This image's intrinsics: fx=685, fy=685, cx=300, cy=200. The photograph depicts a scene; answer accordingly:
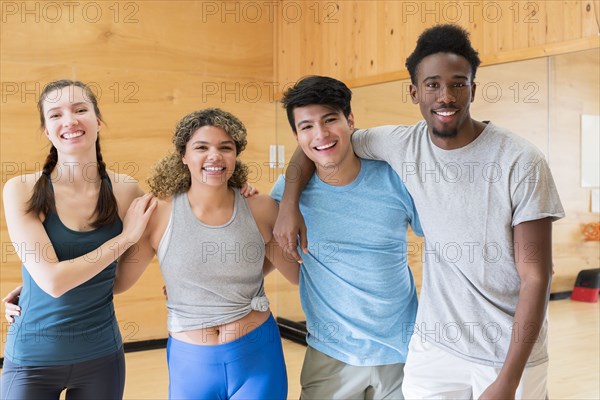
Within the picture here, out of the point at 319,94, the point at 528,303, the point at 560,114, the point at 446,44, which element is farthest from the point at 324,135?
the point at 560,114

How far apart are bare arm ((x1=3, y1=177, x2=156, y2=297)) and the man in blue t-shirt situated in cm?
60

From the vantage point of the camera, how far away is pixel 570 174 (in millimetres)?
3545

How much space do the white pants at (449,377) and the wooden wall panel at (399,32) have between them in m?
2.10

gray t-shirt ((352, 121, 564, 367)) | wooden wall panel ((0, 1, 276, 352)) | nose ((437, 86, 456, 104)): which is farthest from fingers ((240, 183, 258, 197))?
wooden wall panel ((0, 1, 276, 352))

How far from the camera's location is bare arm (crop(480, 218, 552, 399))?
166 cm

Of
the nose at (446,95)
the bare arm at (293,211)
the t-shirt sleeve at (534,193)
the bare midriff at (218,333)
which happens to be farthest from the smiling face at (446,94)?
the bare midriff at (218,333)

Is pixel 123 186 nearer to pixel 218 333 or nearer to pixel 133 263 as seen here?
pixel 133 263

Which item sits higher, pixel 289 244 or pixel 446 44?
pixel 446 44

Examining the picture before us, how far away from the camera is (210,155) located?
2109 mm

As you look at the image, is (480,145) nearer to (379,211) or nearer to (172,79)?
(379,211)

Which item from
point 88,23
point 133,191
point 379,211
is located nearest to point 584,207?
point 379,211

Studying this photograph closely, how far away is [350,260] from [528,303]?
0.61 meters

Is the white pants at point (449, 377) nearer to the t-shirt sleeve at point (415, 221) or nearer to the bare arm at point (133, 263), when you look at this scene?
the t-shirt sleeve at point (415, 221)

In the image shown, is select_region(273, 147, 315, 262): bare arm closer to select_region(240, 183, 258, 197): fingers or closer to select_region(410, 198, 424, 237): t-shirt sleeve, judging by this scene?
select_region(240, 183, 258, 197): fingers
